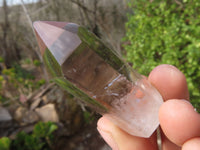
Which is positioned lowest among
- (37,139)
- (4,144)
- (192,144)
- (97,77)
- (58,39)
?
(37,139)

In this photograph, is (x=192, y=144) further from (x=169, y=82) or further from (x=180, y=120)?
(x=169, y=82)

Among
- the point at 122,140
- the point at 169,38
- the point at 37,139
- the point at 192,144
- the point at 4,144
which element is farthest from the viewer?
the point at 37,139

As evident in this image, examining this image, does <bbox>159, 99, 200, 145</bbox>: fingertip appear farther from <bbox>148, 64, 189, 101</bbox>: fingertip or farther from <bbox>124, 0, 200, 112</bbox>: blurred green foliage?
<bbox>124, 0, 200, 112</bbox>: blurred green foliage

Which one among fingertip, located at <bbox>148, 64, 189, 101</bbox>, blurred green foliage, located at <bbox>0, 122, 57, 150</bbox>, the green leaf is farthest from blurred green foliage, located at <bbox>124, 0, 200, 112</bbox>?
the green leaf

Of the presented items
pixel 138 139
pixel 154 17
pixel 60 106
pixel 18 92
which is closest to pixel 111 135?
pixel 138 139

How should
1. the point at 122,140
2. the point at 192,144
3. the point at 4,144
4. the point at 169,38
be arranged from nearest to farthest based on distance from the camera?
Answer: the point at 192,144 → the point at 122,140 → the point at 169,38 → the point at 4,144

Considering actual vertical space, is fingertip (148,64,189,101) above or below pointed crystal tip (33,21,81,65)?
below

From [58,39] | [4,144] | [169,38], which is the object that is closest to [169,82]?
[58,39]
